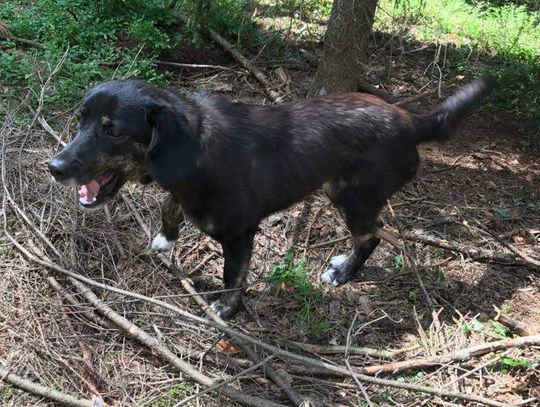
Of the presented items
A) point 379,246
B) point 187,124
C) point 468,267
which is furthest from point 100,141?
A: point 468,267

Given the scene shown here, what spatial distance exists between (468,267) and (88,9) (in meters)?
5.39

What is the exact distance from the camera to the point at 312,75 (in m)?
7.46

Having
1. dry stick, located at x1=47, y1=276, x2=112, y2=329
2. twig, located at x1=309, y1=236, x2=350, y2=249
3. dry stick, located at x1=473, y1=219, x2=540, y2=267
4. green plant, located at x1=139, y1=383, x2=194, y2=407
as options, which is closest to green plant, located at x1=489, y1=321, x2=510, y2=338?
dry stick, located at x1=473, y1=219, x2=540, y2=267

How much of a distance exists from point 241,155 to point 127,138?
0.82m

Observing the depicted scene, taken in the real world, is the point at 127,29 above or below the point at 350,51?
below

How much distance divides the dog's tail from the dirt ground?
3.24 ft

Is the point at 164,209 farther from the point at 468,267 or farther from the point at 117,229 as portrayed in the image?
the point at 468,267

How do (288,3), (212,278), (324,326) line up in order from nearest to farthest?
1. (324,326)
2. (212,278)
3. (288,3)

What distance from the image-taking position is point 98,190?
3.80 meters

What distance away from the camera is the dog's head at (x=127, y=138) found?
3492 mm

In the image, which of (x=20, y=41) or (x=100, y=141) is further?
(x=20, y=41)

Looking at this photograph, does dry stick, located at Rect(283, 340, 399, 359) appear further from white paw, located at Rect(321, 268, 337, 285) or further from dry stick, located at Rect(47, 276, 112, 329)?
→ dry stick, located at Rect(47, 276, 112, 329)

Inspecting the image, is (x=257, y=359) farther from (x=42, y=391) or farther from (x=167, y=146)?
(x=167, y=146)

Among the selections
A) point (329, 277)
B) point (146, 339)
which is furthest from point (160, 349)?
point (329, 277)
